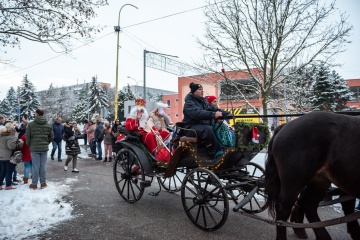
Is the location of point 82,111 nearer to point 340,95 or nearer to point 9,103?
point 9,103

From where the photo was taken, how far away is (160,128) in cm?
663

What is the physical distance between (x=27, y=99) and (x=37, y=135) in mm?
41911

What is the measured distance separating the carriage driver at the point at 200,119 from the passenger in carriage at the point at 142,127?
1192 mm

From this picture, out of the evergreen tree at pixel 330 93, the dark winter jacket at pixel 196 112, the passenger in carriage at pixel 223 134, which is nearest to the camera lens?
the dark winter jacket at pixel 196 112

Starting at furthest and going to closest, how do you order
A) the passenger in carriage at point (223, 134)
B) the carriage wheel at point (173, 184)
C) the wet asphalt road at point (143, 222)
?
the carriage wheel at point (173, 184) < the passenger in carriage at point (223, 134) < the wet asphalt road at point (143, 222)

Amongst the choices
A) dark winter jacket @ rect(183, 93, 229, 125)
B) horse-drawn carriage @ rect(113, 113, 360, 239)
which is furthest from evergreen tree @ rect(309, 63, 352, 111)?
horse-drawn carriage @ rect(113, 113, 360, 239)

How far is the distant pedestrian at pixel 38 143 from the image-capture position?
6617 mm

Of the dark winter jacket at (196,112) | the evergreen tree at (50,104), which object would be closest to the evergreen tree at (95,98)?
the evergreen tree at (50,104)

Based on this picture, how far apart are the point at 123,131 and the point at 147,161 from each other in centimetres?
111

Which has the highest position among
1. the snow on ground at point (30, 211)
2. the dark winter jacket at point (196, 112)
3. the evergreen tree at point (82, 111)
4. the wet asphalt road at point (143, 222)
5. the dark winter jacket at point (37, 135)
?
the evergreen tree at point (82, 111)

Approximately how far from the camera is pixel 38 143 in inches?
260

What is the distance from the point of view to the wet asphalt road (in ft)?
12.9

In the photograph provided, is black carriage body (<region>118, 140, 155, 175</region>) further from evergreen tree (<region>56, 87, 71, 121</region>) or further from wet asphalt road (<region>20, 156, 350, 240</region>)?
evergreen tree (<region>56, 87, 71, 121</region>)

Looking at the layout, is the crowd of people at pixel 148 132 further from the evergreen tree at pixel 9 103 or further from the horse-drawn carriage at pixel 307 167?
the evergreen tree at pixel 9 103
